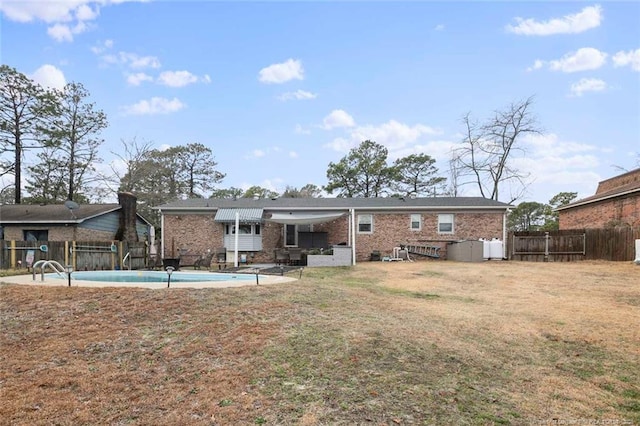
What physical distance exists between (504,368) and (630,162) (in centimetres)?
3677

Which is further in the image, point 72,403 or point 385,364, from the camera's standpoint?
point 385,364

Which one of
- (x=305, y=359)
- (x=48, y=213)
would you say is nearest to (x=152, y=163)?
(x=48, y=213)

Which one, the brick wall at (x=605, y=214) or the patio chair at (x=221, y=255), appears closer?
the patio chair at (x=221, y=255)

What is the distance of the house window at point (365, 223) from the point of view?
2261 cm

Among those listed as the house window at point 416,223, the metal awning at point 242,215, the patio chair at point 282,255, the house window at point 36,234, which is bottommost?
the patio chair at point 282,255

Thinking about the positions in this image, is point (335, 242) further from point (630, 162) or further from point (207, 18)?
point (630, 162)

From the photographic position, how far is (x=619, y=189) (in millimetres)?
25375

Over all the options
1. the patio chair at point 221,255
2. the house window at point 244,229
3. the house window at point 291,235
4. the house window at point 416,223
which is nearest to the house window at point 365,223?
the house window at point 416,223

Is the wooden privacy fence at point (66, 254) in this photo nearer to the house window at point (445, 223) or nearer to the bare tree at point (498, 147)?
the house window at point (445, 223)

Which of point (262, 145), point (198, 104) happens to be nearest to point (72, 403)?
point (198, 104)

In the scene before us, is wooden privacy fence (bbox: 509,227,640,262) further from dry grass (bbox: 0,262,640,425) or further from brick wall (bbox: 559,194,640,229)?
dry grass (bbox: 0,262,640,425)

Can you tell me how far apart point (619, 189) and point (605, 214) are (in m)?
1.80

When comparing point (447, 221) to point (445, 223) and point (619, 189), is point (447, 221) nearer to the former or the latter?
point (445, 223)

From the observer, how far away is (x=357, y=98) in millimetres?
22609
